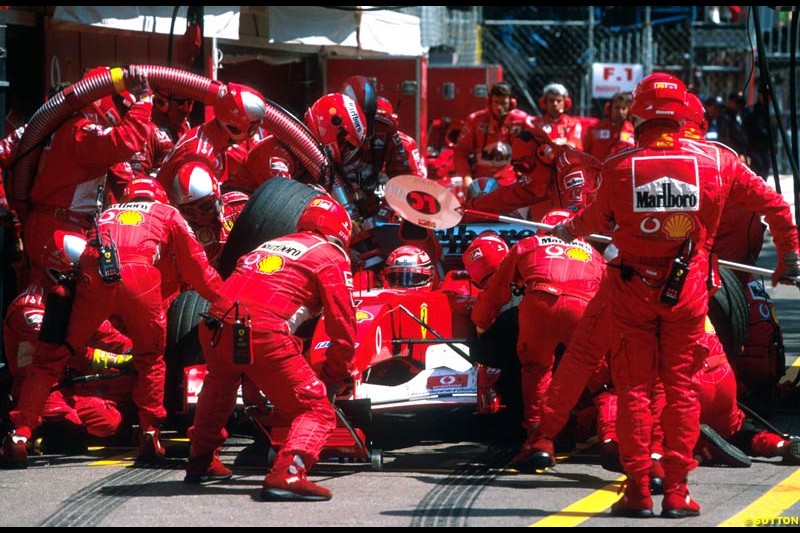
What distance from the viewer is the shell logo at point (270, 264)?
7023 millimetres

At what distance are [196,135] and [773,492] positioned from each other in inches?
172

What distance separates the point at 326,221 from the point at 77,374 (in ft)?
6.67

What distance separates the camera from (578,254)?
316 inches

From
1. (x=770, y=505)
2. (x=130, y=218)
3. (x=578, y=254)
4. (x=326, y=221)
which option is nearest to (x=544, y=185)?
(x=578, y=254)

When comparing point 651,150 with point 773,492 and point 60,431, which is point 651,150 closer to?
point 773,492

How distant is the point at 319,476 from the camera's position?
7301 millimetres

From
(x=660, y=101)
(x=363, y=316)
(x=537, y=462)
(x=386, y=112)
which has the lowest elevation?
(x=537, y=462)

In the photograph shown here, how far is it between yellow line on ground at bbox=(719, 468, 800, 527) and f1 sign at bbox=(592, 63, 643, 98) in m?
15.4

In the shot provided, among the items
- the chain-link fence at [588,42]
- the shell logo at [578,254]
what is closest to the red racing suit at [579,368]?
the shell logo at [578,254]

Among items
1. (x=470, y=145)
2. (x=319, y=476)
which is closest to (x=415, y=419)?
(x=319, y=476)

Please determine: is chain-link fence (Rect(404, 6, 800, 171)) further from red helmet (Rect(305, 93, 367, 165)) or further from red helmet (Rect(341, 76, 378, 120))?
red helmet (Rect(305, 93, 367, 165))

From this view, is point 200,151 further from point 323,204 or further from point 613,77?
point 613,77

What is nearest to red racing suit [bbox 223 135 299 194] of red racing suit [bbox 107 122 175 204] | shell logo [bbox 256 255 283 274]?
red racing suit [bbox 107 122 175 204]

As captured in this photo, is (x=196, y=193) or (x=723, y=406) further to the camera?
(x=196, y=193)
